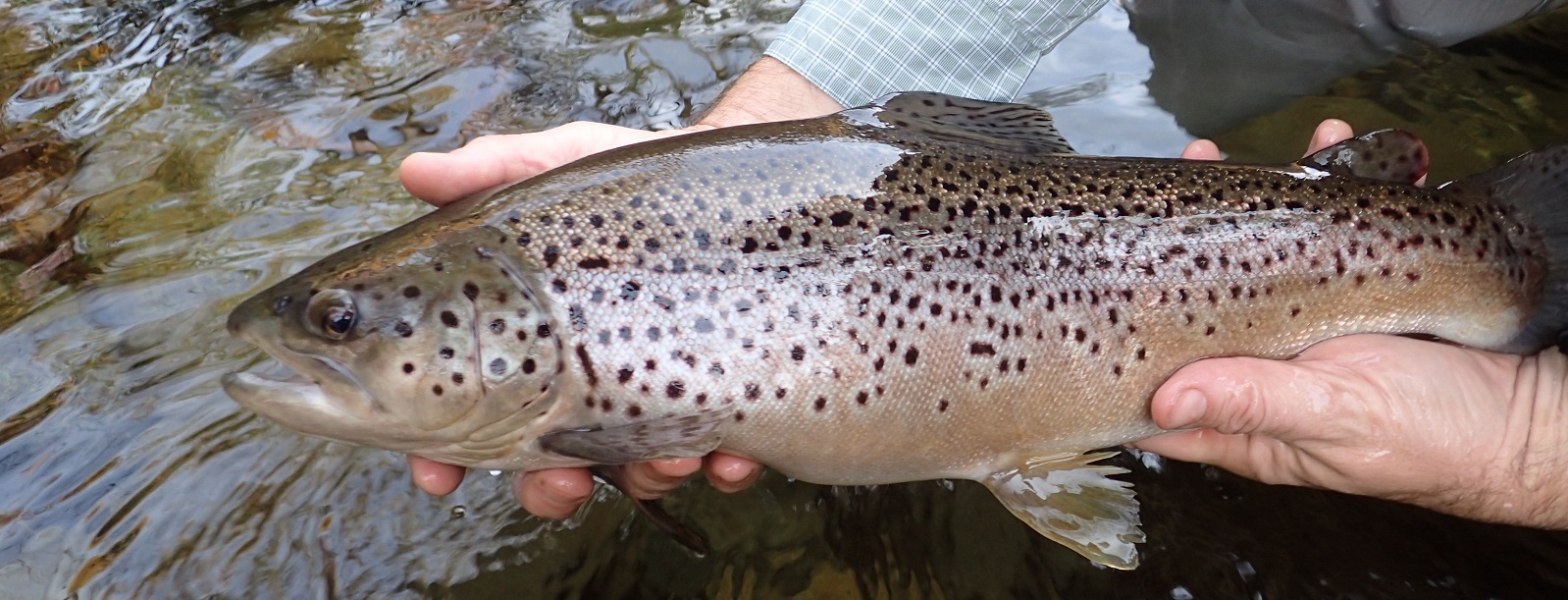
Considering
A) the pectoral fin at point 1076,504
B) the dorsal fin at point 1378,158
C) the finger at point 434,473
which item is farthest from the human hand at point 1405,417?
the finger at point 434,473

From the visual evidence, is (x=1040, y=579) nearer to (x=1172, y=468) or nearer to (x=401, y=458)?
(x=1172, y=468)

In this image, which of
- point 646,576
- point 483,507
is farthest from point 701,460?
point 483,507

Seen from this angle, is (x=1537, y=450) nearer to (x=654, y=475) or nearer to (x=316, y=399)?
(x=654, y=475)

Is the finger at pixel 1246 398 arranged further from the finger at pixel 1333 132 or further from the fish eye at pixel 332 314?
the fish eye at pixel 332 314

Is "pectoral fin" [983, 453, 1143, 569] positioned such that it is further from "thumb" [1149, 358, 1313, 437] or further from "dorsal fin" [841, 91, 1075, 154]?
"dorsal fin" [841, 91, 1075, 154]

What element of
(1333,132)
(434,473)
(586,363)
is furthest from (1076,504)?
(434,473)

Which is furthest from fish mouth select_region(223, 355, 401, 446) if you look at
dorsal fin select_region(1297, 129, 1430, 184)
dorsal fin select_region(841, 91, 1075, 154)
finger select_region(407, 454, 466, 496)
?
dorsal fin select_region(1297, 129, 1430, 184)
